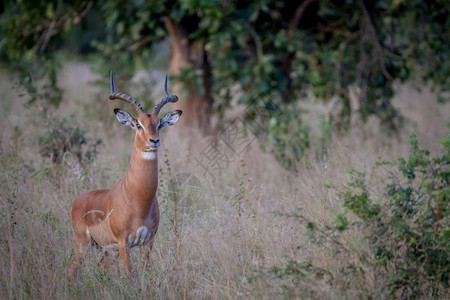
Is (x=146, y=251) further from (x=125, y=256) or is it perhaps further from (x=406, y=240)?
(x=406, y=240)

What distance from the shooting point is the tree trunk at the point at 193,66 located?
359 inches

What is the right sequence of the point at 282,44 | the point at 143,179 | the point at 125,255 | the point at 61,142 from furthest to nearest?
the point at 282,44 → the point at 61,142 → the point at 143,179 → the point at 125,255

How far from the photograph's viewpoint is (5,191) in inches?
203

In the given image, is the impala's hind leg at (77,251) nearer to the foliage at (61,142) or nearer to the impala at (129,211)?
the impala at (129,211)

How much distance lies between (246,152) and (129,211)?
11.6 feet

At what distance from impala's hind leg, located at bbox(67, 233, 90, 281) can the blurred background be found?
10 centimetres

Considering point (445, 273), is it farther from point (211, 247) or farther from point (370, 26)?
point (370, 26)

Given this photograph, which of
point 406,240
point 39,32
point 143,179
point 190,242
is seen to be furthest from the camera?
point 39,32

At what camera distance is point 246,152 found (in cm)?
753

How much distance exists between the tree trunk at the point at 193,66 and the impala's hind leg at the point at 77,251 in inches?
179

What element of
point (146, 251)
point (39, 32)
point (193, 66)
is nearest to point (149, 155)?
point (146, 251)

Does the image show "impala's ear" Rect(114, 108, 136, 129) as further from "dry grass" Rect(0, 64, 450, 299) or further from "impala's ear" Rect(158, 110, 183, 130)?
"dry grass" Rect(0, 64, 450, 299)

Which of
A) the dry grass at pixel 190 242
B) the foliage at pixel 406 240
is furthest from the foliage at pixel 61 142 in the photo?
the foliage at pixel 406 240

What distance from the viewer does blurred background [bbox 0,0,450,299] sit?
12.6ft
